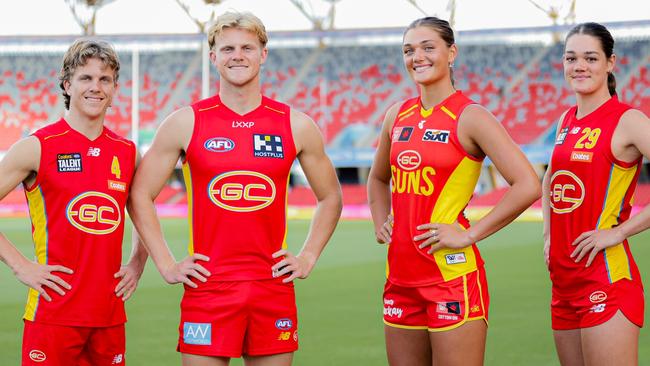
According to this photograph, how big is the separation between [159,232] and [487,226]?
4.95 feet

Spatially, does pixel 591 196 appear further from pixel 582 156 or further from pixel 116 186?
pixel 116 186

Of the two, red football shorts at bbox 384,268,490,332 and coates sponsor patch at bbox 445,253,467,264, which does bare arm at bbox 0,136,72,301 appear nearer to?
red football shorts at bbox 384,268,490,332

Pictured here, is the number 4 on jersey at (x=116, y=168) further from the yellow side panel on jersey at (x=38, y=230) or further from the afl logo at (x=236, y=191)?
the afl logo at (x=236, y=191)

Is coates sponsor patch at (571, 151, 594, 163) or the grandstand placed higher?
the grandstand

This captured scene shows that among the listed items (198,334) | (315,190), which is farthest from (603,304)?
(198,334)

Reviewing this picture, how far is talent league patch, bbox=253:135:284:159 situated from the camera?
4.05 meters

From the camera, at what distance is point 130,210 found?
170 inches

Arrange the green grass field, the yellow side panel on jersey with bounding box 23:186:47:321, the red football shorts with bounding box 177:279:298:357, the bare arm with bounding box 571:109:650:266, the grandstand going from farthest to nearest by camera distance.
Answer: the grandstand
the green grass field
the bare arm with bounding box 571:109:650:266
the yellow side panel on jersey with bounding box 23:186:47:321
the red football shorts with bounding box 177:279:298:357

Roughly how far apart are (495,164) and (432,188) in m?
0.31

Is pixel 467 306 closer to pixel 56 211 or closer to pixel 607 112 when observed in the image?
pixel 607 112

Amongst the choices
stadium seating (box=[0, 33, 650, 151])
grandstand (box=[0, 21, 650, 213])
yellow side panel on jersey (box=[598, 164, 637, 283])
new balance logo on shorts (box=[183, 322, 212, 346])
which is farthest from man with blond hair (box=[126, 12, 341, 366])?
stadium seating (box=[0, 33, 650, 151])

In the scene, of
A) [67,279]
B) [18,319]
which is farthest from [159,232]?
[18,319]

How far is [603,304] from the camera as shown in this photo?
4430 millimetres

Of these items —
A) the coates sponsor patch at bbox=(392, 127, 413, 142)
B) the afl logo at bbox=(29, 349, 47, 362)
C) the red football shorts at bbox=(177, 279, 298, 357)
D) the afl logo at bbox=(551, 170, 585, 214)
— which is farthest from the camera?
the afl logo at bbox=(551, 170, 585, 214)
